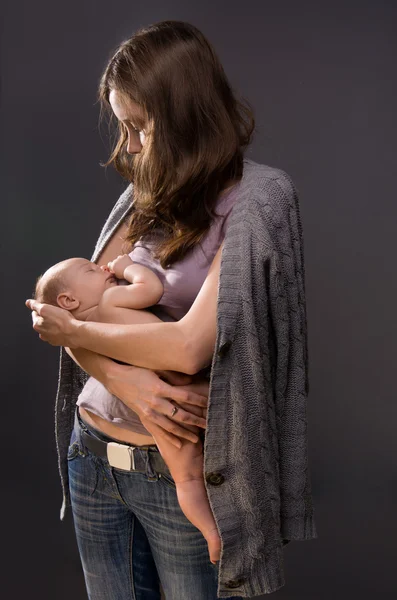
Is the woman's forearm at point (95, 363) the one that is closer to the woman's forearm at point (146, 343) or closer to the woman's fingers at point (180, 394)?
the woman's forearm at point (146, 343)

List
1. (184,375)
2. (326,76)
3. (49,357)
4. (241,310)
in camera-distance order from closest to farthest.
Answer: (241,310) < (184,375) < (326,76) < (49,357)

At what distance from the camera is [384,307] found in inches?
138

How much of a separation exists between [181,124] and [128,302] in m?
0.44

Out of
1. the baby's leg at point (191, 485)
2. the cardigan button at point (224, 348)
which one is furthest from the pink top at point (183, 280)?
the cardigan button at point (224, 348)

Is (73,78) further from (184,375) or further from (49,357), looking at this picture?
(184,375)

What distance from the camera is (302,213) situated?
3439mm

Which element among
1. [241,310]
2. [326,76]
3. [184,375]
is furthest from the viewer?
[326,76]

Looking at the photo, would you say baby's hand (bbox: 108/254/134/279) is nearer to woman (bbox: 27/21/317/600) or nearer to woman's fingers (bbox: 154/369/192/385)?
woman (bbox: 27/21/317/600)

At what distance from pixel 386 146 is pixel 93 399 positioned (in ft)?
5.99

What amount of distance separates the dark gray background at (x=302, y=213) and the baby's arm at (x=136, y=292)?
151 cm

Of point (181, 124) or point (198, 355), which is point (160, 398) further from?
point (181, 124)

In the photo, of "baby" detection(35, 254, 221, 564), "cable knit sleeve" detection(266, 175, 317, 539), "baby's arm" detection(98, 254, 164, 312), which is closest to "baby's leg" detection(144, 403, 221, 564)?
"baby" detection(35, 254, 221, 564)

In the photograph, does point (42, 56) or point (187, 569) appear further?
point (42, 56)

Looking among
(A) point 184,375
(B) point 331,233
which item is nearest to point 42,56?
(B) point 331,233
